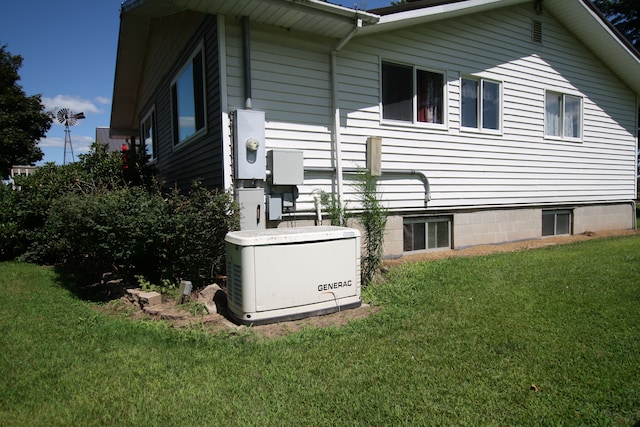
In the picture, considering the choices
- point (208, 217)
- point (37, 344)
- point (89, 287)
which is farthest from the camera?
point (89, 287)

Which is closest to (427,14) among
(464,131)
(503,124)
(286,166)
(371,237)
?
(464,131)

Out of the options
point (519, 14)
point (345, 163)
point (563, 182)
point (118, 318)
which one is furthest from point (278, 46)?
point (563, 182)

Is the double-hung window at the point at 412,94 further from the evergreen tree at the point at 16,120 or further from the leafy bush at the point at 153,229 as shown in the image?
the evergreen tree at the point at 16,120

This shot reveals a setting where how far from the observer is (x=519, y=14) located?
9203 millimetres

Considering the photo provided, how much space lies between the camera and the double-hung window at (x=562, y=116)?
9969 millimetres

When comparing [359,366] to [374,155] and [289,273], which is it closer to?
[289,273]

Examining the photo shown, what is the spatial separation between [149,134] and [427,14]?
8920mm

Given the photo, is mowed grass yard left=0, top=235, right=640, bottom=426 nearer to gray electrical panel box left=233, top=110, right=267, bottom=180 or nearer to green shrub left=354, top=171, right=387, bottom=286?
green shrub left=354, top=171, right=387, bottom=286

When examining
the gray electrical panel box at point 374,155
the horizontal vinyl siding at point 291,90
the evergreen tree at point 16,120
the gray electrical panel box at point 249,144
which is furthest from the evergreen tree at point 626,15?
the evergreen tree at point 16,120

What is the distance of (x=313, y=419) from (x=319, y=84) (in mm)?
5201

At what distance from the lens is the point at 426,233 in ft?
26.1

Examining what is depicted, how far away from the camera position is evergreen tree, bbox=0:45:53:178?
2591cm

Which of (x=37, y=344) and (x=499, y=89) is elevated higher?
(x=499, y=89)

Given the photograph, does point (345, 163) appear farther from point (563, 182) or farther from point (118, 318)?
point (563, 182)
